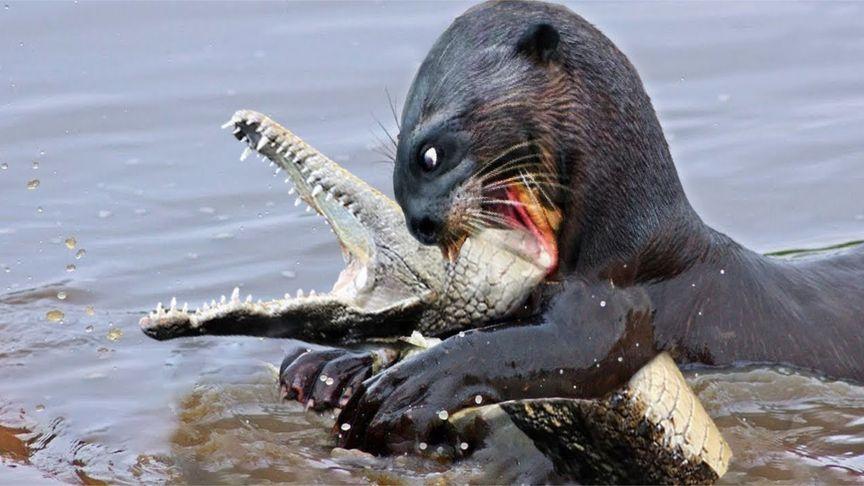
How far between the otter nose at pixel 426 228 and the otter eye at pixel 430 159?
148 mm

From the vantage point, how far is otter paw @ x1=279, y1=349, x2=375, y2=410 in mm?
5444

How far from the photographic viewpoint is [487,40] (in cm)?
523

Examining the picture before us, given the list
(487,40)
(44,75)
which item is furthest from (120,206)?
(487,40)

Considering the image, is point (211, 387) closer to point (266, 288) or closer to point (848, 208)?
point (266, 288)

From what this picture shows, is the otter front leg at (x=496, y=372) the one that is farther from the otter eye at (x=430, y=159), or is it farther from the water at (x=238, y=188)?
the otter eye at (x=430, y=159)

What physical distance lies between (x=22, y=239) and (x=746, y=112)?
370 centimetres

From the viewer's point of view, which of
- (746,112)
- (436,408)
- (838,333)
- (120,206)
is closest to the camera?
(436,408)

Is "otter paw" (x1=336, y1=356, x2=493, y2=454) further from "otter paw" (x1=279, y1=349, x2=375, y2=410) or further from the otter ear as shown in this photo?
the otter ear

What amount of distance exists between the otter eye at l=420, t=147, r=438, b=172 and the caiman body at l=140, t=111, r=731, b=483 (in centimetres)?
31

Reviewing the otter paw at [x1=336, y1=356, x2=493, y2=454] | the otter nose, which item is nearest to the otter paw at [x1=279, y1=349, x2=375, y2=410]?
the otter paw at [x1=336, y1=356, x2=493, y2=454]

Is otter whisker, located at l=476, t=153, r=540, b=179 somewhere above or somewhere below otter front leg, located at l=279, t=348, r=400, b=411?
above

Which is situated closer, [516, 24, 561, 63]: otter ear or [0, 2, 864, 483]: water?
[516, 24, 561, 63]: otter ear

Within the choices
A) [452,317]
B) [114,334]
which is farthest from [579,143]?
[114,334]

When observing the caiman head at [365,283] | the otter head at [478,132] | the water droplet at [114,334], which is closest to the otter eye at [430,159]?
the otter head at [478,132]
